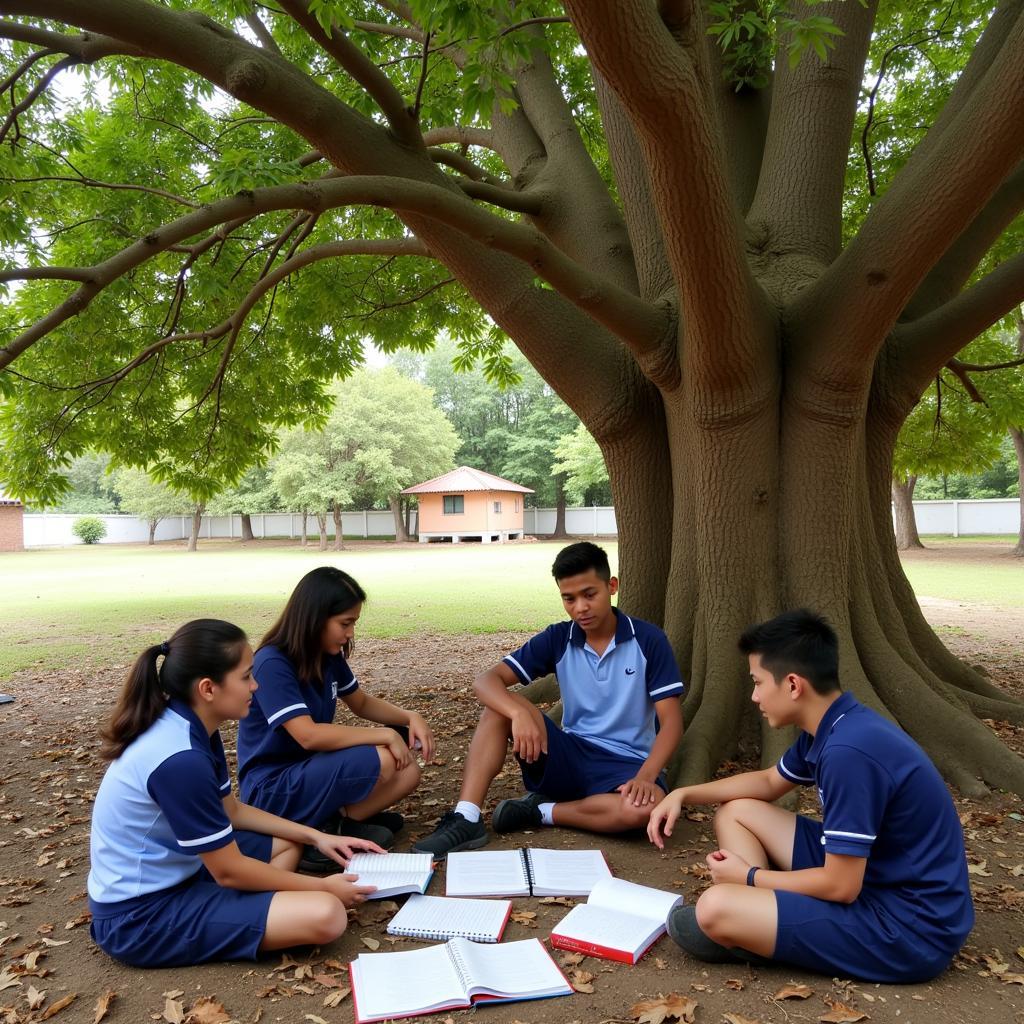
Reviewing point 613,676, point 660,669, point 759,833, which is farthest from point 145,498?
point 759,833

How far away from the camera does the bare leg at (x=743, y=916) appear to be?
274cm

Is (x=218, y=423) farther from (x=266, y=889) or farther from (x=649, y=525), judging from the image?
(x=266, y=889)

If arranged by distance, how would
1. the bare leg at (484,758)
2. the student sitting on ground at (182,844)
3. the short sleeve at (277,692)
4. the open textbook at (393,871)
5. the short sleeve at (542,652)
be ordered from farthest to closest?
the short sleeve at (542,652)
the bare leg at (484,758)
the short sleeve at (277,692)
the open textbook at (393,871)
the student sitting on ground at (182,844)

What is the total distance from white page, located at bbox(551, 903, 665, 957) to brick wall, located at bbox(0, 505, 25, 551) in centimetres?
4765

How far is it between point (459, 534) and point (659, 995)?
42.5 m

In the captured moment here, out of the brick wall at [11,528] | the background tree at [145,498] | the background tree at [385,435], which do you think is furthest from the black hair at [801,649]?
the brick wall at [11,528]

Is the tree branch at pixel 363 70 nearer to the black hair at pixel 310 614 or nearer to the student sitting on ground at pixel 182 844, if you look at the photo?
the black hair at pixel 310 614

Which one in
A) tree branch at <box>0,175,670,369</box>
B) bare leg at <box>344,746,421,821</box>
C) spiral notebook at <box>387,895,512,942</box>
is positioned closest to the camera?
spiral notebook at <box>387,895,512,942</box>

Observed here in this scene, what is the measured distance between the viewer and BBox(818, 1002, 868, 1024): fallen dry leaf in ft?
8.46

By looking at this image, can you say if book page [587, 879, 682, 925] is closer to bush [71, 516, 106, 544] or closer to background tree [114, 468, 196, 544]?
background tree [114, 468, 196, 544]

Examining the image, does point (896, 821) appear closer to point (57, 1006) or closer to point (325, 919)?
point (325, 919)

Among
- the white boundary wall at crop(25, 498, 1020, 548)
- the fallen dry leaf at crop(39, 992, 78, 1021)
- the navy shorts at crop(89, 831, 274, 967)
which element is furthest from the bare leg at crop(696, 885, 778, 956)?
the white boundary wall at crop(25, 498, 1020, 548)

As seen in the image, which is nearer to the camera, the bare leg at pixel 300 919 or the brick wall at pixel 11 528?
the bare leg at pixel 300 919

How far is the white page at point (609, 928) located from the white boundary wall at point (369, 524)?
42.8m
